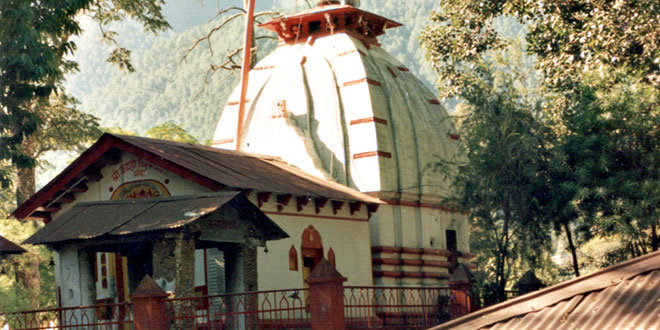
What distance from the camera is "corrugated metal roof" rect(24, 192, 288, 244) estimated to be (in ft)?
59.9

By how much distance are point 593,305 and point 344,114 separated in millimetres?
17591

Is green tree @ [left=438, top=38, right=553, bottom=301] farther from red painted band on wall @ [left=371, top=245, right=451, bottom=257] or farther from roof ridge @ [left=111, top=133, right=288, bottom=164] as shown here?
roof ridge @ [left=111, top=133, right=288, bottom=164]

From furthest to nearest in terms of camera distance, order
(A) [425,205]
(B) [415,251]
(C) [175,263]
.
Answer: (A) [425,205] < (B) [415,251] < (C) [175,263]

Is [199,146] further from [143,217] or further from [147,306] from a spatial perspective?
[147,306]

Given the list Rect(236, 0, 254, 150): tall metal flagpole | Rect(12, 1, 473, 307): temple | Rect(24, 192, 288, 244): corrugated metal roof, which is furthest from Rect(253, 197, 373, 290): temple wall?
Rect(236, 0, 254, 150): tall metal flagpole

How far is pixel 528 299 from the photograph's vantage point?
38.9 ft

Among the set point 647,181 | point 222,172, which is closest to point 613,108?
point 647,181

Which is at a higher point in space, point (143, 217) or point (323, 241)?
point (143, 217)

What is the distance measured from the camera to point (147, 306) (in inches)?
628

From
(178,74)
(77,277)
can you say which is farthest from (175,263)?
(178,74)

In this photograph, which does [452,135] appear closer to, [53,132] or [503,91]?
[503,91]

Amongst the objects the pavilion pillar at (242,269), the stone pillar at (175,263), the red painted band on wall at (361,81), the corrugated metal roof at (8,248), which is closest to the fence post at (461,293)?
the pavilion pillar at (242,269)

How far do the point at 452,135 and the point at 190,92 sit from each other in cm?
9773

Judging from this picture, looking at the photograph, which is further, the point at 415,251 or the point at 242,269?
the point at 415,251
